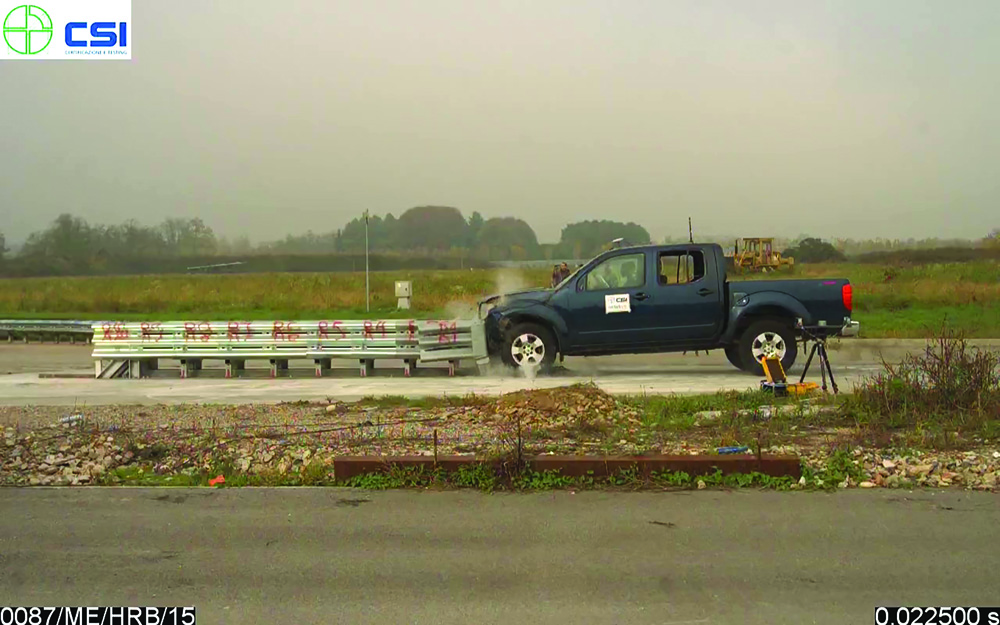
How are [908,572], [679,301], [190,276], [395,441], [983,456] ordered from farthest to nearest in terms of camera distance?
[190,276] → [679,301] → [395,441] → [983,456] → [908,572]

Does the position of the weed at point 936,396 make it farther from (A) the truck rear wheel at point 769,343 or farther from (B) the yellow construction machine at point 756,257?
(B) the yellow construction machine at point 756,257

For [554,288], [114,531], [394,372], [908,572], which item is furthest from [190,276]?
[908,572]

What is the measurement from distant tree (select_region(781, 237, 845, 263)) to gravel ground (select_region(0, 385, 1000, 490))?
486 inches

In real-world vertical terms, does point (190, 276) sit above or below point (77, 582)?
above

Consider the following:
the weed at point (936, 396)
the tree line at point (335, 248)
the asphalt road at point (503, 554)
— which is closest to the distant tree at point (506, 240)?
the tree line at point (335, 248)

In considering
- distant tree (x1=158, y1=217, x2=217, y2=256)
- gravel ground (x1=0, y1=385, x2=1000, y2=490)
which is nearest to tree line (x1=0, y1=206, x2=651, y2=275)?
distant tree (x1=158, y1=217, x2=217, y2=256)

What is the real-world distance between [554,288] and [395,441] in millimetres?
5913

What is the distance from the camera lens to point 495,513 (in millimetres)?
5910

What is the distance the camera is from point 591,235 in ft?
60.6

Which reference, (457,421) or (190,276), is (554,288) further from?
(190,276)

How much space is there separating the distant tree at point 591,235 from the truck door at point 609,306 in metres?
3.13

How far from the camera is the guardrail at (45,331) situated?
2273 centimetres

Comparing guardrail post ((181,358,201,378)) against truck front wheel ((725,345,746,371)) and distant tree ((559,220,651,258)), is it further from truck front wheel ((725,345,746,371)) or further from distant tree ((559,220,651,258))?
truck front wheel ((725,345,746,371))

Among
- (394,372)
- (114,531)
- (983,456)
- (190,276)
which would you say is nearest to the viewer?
(114,531)
